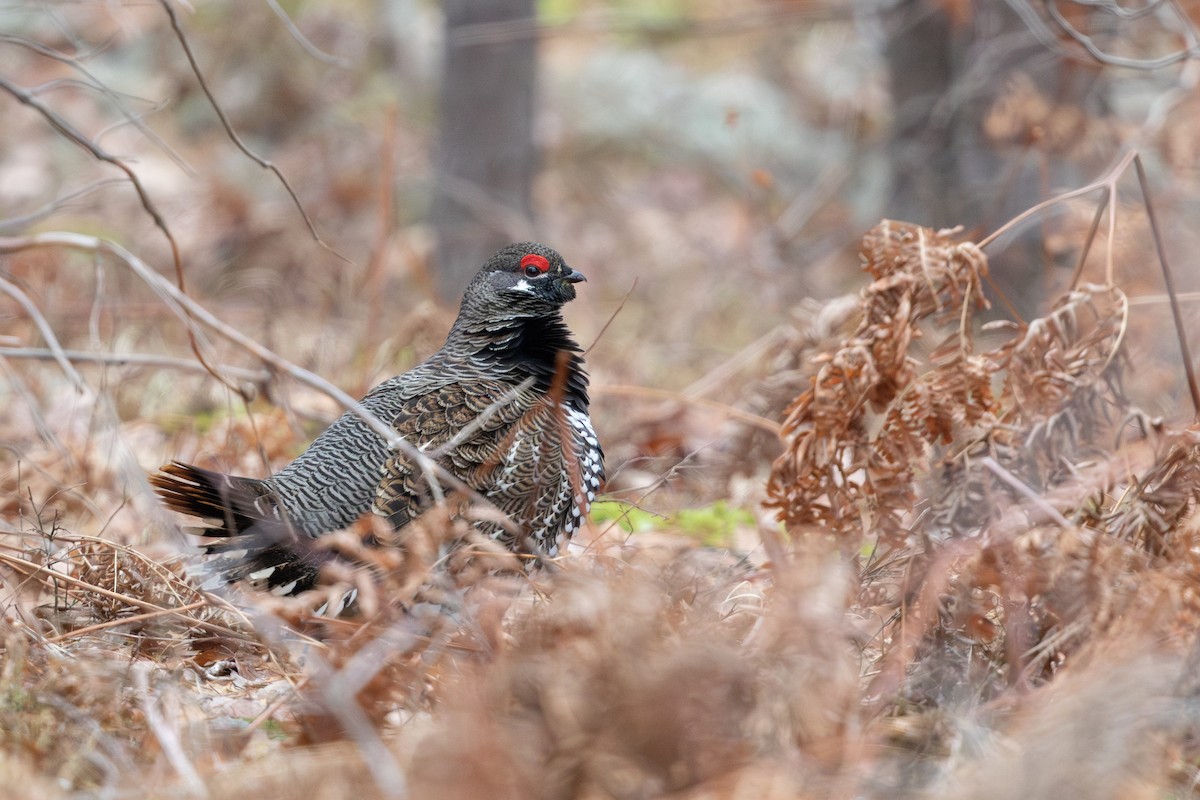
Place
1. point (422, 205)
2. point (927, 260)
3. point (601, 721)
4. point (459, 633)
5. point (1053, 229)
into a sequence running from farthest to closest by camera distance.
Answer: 1. point (422, 205)
2. point (1053, 229)
3. point (927, 260)
4. point (459, 633)
5. point (601, 721)

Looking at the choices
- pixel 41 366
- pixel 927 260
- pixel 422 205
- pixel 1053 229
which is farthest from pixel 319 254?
pixel 927 260

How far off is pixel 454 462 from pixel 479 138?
19.2 feet

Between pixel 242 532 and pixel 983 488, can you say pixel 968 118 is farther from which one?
pixel 242 532

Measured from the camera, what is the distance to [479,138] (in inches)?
367

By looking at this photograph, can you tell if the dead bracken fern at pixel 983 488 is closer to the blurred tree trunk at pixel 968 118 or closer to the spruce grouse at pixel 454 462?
the spruce grouse at pixel 454 462

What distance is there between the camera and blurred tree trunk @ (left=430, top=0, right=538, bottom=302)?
9.13 metres

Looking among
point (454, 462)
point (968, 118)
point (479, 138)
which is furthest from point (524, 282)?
point (479, 138)

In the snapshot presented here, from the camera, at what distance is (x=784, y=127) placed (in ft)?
47.8

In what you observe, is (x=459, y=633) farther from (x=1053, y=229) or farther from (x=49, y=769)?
(x=1053, y=229)

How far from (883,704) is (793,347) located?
280 cm

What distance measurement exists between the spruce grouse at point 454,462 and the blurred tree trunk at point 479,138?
14.9 feet

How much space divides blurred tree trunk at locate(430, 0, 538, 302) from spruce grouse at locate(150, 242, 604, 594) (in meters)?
4.55

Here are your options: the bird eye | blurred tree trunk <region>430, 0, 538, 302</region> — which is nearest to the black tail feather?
the bird eye

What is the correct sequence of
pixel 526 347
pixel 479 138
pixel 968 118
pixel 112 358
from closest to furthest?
pixel 112 358
pixel 526 347
pixel 968 118
pixel 479 138
